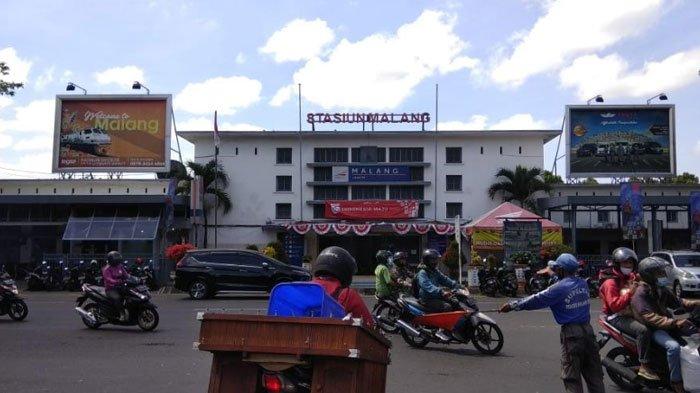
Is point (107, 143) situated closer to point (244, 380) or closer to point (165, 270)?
point (165, 270)

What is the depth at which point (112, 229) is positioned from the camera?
33188 millimetres

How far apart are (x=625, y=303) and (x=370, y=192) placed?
3837 centimetres

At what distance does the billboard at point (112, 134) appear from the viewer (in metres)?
38.3

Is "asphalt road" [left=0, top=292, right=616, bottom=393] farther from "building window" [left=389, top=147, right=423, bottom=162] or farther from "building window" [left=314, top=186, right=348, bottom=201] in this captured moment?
"building window" [left=389, top=147, right=423, bottom=162]

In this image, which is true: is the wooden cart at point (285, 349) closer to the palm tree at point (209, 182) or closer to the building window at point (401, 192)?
the palm tree at point (209, 182)

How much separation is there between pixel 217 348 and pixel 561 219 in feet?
150

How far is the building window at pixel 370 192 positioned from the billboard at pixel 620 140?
1209 centimetres

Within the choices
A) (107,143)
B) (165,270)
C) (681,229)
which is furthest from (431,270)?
(681,229)

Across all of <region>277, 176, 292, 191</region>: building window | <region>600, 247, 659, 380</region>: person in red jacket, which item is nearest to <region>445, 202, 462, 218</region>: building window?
<region>277, 176, 292, 191</region>: building window

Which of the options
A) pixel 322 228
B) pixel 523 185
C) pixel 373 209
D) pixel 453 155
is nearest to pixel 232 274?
pixel 322 228

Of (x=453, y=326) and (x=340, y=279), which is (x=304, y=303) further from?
(x=453, y=326)

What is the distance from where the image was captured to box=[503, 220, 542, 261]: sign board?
28000 mm

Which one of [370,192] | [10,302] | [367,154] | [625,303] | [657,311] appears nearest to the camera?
[657,311]

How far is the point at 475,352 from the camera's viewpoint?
1152cm
